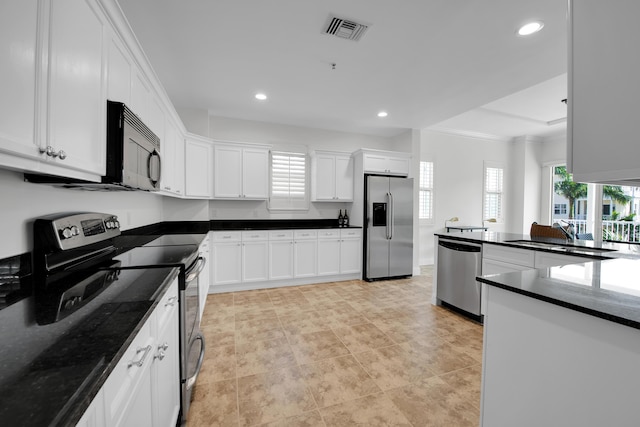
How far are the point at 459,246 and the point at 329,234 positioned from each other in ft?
6.48

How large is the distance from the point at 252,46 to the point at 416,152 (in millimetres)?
3479

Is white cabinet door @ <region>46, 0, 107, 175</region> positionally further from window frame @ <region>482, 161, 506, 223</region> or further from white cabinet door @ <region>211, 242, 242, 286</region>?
window frame @ <region>482, 161, 506, 223</region>

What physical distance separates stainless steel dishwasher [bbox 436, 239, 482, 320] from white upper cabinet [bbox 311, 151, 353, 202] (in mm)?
1950

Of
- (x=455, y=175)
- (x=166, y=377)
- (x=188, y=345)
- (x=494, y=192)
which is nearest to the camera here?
(x=166, y=377)

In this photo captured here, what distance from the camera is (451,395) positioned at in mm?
1781

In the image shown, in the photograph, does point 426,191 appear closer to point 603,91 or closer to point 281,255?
point 281,255

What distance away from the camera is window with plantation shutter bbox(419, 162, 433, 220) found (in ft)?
18.9

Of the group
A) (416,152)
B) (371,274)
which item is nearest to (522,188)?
(416,152)

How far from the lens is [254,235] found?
13.0 ft

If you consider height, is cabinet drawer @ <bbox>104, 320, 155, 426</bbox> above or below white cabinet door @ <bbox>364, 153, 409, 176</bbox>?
below

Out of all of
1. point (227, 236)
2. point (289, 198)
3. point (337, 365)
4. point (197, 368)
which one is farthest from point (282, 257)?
point (197, 368)

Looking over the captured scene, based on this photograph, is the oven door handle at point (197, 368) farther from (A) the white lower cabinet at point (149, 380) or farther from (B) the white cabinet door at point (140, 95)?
(B) the white cabinet door at point (140, 95)

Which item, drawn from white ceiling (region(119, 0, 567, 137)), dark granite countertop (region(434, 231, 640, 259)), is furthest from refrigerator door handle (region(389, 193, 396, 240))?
dark granite countertop (region(434, 231, 640, 259))

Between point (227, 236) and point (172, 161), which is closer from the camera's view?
point (172, 161)
